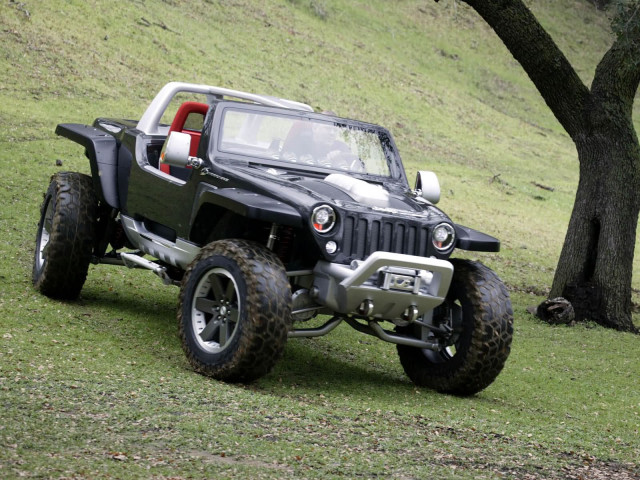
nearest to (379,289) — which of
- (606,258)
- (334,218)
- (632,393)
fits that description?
(334,218)

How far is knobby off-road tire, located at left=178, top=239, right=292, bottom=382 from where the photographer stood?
6.87 m

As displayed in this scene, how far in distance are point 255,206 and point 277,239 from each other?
2.76ft

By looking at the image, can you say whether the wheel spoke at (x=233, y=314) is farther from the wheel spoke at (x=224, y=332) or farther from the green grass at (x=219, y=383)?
the green grass at (x=219, y=383)

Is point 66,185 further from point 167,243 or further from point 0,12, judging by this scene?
point 0,12

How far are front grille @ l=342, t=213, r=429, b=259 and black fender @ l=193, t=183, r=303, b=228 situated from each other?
420 millimetres

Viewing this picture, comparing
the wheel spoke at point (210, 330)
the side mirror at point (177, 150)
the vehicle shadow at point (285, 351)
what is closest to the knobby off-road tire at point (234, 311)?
the wheel spoke at point (210, 330)

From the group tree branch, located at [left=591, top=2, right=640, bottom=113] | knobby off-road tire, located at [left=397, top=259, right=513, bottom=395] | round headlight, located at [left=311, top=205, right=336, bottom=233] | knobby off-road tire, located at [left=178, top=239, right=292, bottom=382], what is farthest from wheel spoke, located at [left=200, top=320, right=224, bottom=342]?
tree branch, located at [left=591, top=2, right=640, bottom=113]

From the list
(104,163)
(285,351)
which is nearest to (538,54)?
(285,351)

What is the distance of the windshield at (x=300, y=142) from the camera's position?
336 inches

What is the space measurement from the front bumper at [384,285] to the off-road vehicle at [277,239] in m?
0.01

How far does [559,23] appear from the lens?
179ft

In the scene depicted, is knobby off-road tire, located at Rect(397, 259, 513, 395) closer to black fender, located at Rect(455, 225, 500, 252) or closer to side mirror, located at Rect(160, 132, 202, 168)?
black fender, located at Rect(455, 225, 500, 252)

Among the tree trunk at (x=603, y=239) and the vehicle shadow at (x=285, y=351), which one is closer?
the vehicle shadow at (x=285, y=351)

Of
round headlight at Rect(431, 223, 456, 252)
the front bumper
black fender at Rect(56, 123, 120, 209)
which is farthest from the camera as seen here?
black fender at Rect(56, 123, 120, 209)
